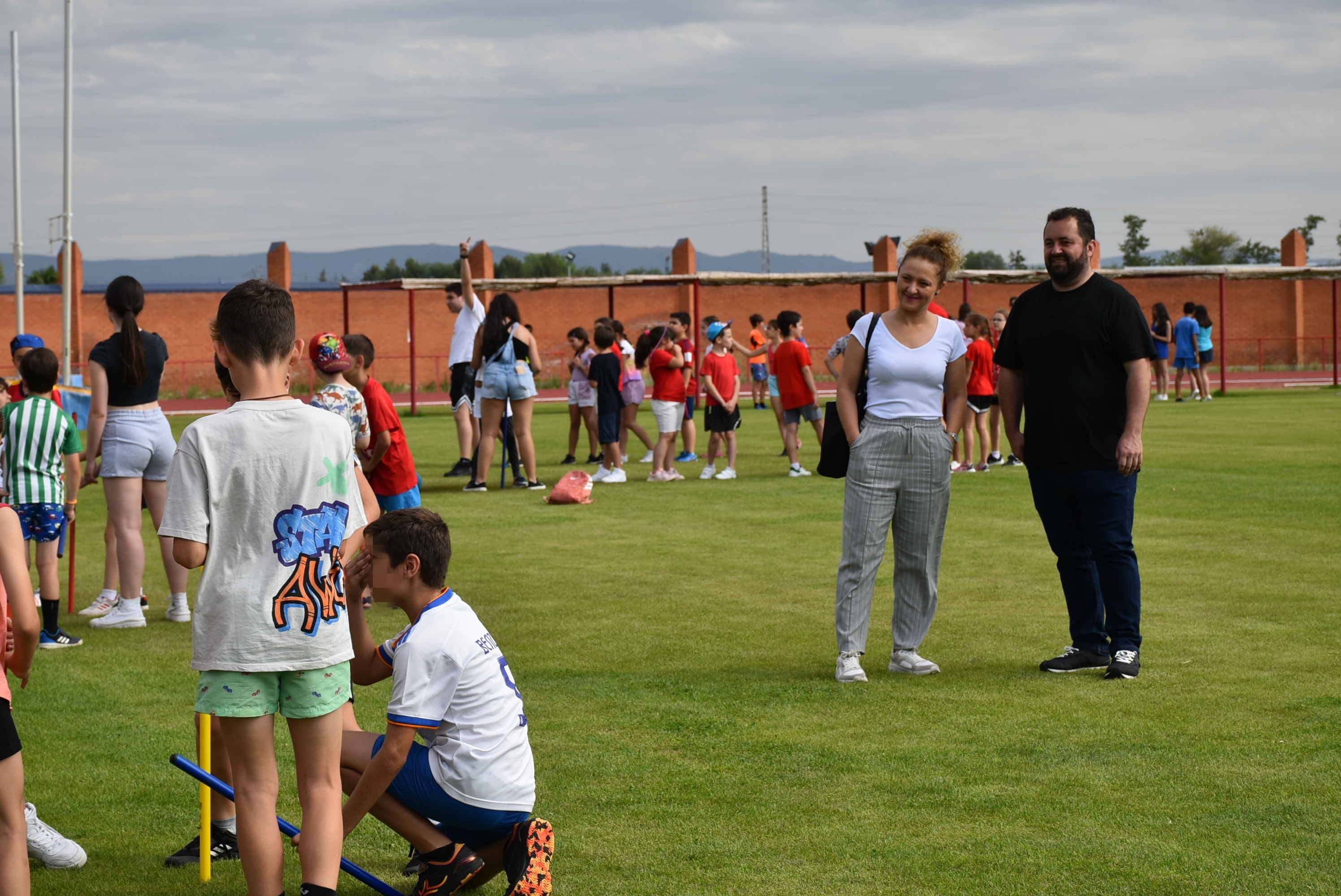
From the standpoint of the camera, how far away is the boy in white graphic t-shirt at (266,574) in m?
3.54

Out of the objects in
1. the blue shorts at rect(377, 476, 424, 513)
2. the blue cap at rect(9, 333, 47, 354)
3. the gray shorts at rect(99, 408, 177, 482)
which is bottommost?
the blue shorts at rect(377, 476, 424, 513)

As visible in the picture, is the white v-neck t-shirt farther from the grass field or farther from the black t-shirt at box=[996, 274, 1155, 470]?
the grass field

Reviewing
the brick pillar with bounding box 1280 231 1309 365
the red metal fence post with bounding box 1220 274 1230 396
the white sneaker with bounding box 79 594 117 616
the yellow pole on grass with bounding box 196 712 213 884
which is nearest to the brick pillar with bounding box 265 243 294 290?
the red metal fence post with bounding box 1220 274 1230 396

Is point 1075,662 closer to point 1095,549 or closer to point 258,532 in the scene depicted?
point 1095,549

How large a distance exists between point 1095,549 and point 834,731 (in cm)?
171

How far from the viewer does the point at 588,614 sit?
27.8 ft

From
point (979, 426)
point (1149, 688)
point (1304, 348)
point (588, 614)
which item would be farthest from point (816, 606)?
point (1304, 348)

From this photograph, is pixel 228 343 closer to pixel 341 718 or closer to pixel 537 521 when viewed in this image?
pixel 341 718

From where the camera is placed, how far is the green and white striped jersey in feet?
25.1

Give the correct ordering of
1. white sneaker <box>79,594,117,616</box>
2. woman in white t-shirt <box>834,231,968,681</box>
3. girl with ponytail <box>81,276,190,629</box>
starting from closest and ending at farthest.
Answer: woman in white t-shirt <box>834,231,968,681</box>
girl with ponytail <box>81,276,190,629</box>
white sneaker <box>79,594,117,616</box>

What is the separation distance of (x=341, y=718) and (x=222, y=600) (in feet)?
1.79

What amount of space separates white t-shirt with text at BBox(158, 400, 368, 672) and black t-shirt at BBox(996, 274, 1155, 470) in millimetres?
3943

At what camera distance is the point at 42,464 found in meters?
7.75

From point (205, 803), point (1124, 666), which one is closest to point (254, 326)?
point (205, 803)
